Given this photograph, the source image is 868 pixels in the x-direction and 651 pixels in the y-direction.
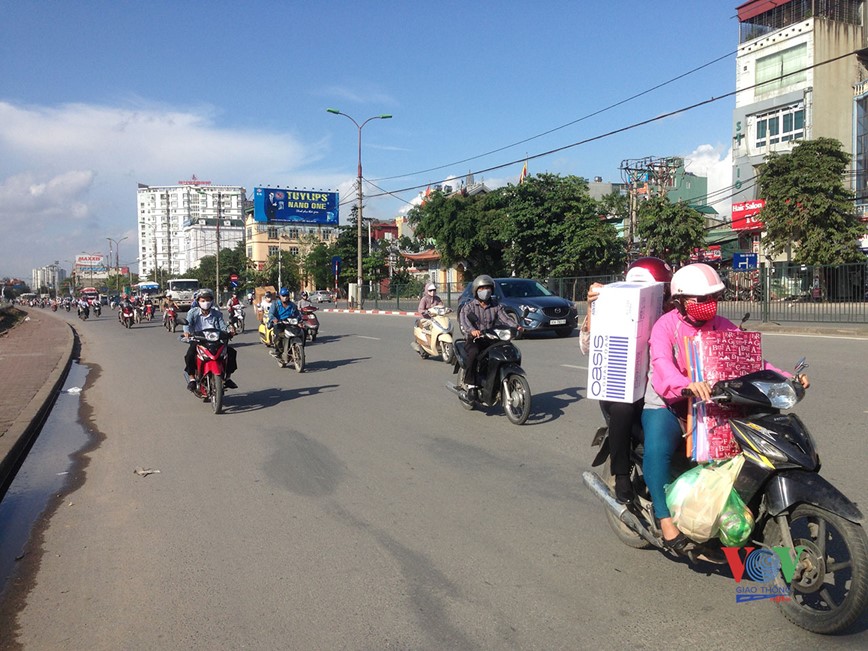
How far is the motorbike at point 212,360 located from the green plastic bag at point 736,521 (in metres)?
7.12

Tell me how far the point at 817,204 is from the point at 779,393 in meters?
30.9

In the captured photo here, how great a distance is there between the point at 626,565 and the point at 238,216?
16811 centimetres

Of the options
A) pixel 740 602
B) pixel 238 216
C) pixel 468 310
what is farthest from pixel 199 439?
pixel 238 216

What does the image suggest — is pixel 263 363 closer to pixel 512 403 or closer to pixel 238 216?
pixel 512 403

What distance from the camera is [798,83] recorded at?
3662 centimetres

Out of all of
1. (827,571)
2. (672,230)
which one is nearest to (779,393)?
(827,571)

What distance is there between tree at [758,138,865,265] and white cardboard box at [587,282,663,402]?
1174 inches

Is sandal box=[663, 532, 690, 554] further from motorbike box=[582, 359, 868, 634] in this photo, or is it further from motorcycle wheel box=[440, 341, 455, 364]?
Answer: motorcycle wheel box=[440, 341, 455, 364]

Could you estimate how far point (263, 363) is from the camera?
1472 centimetres

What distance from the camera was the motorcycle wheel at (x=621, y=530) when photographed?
163 inches

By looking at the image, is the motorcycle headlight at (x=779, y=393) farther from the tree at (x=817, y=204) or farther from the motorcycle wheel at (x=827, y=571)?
the tree at (x=817, y=204)

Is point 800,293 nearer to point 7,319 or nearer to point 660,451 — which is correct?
point 660,451

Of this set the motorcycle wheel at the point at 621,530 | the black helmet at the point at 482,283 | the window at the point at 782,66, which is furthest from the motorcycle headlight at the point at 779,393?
the window at the point at 782,66

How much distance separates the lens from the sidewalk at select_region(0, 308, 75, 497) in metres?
7.38
